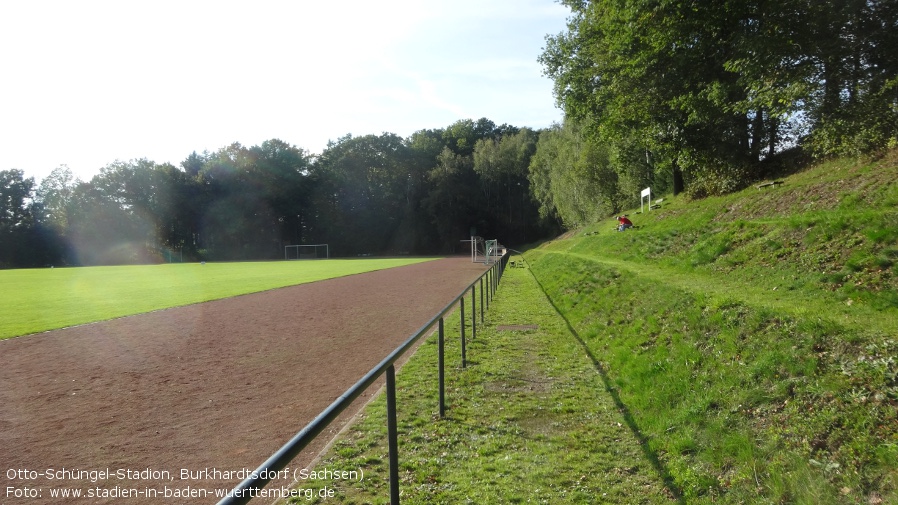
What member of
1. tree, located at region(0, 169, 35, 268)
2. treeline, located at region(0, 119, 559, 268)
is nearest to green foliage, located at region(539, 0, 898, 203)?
treeline, located at region(0, 119, 559, 268)

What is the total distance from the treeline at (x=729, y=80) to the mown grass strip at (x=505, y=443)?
36.6ft

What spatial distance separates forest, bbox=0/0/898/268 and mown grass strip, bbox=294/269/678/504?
11.4 meters

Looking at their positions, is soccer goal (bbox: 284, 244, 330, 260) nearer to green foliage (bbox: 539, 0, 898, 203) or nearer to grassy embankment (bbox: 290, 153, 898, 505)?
green foliage (bbox: 539, 0, 898, 203)

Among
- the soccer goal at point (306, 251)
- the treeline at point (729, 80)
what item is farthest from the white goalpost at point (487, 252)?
the soccer goal at point (306, 251)

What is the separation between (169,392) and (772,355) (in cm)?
689

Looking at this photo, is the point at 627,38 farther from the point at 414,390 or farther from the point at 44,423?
the point at 44,423

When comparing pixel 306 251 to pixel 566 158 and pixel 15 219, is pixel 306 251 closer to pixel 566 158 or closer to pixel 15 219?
pixel 15 219

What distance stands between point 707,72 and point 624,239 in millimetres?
6812

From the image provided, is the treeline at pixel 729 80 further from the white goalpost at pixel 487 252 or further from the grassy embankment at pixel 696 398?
the white goalpost at pixel 487 252

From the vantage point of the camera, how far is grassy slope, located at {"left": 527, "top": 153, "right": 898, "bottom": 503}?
3514 mm

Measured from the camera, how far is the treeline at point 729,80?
1375 centimetres

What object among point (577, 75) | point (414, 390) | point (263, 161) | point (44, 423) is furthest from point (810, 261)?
point (263, 161)

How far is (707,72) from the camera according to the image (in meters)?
19.3

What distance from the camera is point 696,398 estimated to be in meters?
4.95
